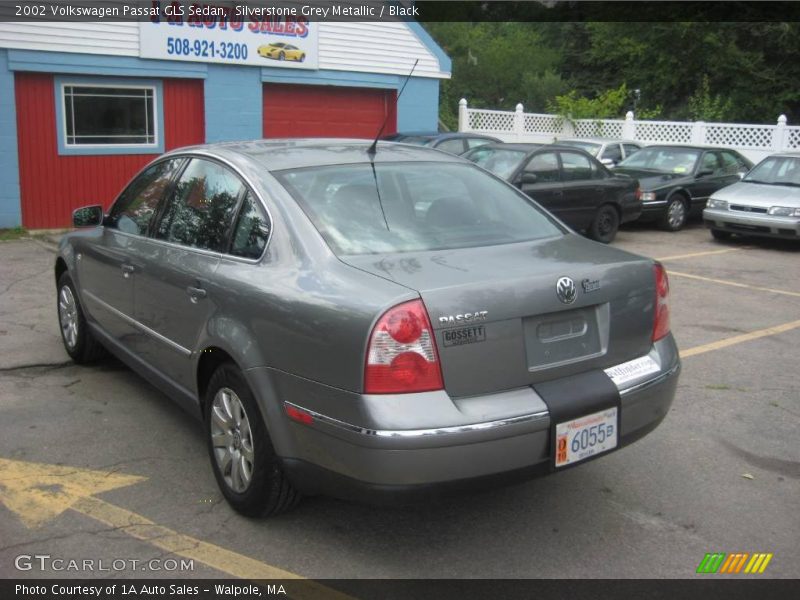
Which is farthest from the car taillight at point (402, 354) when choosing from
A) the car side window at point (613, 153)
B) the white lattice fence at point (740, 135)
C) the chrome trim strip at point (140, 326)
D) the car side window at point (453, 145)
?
the white lattice fence at point (740, 135)

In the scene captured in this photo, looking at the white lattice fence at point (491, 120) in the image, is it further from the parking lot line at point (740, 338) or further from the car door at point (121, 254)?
the car door at point (121, 254)

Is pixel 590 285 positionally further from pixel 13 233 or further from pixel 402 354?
pixel 13 233

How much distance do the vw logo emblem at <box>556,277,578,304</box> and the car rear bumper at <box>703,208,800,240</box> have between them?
9.78 m

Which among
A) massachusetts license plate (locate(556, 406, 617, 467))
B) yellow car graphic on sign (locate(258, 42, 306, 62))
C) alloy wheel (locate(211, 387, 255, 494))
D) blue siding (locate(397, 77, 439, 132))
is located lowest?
alloy wheel (locate(211, 387, 255, 494))

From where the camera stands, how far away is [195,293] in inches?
155

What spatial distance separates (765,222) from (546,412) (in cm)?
1021

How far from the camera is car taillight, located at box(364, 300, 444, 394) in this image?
3.01 m

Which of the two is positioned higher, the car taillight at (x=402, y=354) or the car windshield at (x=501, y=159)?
the car windshield at (x=501, y=159)

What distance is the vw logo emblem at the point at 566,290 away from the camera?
334 centimetres

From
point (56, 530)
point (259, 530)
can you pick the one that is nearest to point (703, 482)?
point (259, 530)

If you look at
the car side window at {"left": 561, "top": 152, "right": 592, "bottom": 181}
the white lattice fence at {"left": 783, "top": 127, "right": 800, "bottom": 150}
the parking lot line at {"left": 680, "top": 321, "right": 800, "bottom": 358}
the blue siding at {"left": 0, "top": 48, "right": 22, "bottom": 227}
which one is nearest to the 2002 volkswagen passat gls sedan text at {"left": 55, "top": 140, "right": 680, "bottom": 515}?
the parking lot line at {"left": 680, "top": 321, "right": 800, "bottom": 358}

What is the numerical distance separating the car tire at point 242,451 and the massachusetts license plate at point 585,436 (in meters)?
1.19

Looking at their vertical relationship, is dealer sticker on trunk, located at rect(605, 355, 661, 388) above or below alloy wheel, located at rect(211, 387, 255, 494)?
above

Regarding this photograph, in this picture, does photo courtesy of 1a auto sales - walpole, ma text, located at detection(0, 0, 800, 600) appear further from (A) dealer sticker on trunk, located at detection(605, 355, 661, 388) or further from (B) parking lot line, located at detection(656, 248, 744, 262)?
(B) parking lot line, located at detection(656, 248, 744, 262)
